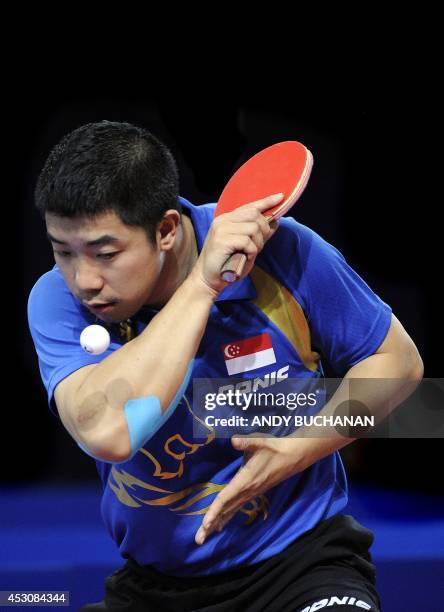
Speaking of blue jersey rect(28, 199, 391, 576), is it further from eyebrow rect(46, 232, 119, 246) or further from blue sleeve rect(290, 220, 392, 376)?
eyebrow rect(46, 232, 119, 246)

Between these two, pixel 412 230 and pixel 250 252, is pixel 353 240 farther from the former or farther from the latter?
pixel 250 252

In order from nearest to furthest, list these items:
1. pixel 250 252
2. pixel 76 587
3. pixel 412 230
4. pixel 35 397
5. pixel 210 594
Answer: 1. pixel 250 252
2. pixel 210 594
3. pixel 76 587
4. pixel 412 230
5. pixel 35 397

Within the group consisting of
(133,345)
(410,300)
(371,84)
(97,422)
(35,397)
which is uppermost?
(371,84)

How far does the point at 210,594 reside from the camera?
6.10ft

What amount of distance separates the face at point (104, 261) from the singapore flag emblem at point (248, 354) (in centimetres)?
21

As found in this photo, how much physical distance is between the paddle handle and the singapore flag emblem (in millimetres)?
243

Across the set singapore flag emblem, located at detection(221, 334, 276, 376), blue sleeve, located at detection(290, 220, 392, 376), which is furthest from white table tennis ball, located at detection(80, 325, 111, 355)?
blue sleeve, located at detection(290, 220, 392, 376)

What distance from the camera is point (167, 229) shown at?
68.6 inches

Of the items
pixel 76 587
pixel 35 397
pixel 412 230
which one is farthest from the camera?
pixel 35 397

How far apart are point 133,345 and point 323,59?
1.43m

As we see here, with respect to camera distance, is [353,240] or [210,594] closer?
[210,594]

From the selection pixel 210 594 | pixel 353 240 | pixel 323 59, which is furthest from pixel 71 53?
pixel 210 594

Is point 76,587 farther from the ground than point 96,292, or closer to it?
closer to it

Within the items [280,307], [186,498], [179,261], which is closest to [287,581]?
[186,498]
